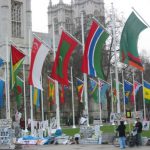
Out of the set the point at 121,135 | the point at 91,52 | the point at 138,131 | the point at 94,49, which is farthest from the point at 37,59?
the point at 121,135

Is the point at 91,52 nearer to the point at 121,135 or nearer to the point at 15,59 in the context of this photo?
the point at 121,135

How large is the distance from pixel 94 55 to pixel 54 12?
6108 inches

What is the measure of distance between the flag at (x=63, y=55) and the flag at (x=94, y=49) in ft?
4.47

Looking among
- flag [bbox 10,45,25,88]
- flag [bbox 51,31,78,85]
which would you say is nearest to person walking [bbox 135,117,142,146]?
flag [bbox 51,31,78,85]

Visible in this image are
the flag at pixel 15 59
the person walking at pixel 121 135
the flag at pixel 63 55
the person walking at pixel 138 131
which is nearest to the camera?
the person walking at pixel 121 135

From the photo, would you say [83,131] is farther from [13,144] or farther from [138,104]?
[138,104]

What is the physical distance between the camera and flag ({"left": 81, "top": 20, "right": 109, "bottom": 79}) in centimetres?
2556

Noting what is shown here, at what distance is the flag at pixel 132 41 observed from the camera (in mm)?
23844

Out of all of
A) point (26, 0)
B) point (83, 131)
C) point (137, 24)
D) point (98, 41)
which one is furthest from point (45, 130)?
point (26, 0)

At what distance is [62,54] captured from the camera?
27.3 m

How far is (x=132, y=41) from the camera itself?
943 inches

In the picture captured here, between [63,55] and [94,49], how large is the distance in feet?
7.86

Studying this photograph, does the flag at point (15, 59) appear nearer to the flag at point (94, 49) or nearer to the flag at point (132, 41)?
the flag at point (94, 49)

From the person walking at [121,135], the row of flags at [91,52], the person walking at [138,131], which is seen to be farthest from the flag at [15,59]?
the person walking at [121,135]
